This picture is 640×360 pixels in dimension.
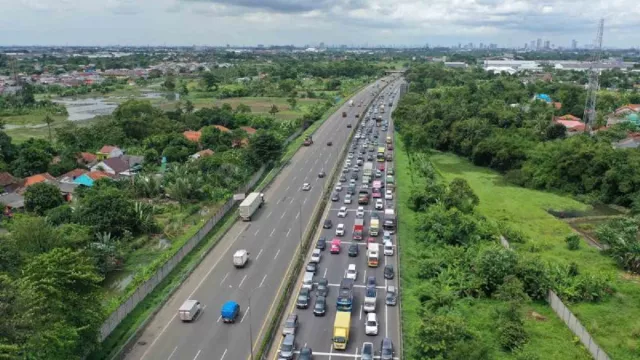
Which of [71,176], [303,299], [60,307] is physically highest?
[60,307]

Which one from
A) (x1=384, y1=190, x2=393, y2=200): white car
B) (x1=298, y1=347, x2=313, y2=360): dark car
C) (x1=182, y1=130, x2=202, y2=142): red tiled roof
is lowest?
(x1=298, y1=347, x2=313, y2=360): dark car

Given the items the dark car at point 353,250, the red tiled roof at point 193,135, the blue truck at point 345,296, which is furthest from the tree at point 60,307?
the red tiled roof at point 193,135

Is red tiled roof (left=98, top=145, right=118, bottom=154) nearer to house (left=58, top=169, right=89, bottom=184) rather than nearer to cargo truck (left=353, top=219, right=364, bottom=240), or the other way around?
house (left=58, top=169, right=89, bottom=184)

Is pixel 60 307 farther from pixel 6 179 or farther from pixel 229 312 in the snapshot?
pixel 6 179

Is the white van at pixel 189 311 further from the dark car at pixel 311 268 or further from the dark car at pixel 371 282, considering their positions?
the dark car at pixel 371 282

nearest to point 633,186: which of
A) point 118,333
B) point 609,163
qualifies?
point 609,163

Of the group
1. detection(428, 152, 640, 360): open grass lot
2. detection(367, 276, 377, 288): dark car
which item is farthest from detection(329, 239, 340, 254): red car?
detection(428, 152, 640, 360): open grass lot

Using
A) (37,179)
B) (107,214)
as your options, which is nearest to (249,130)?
(37,179)
